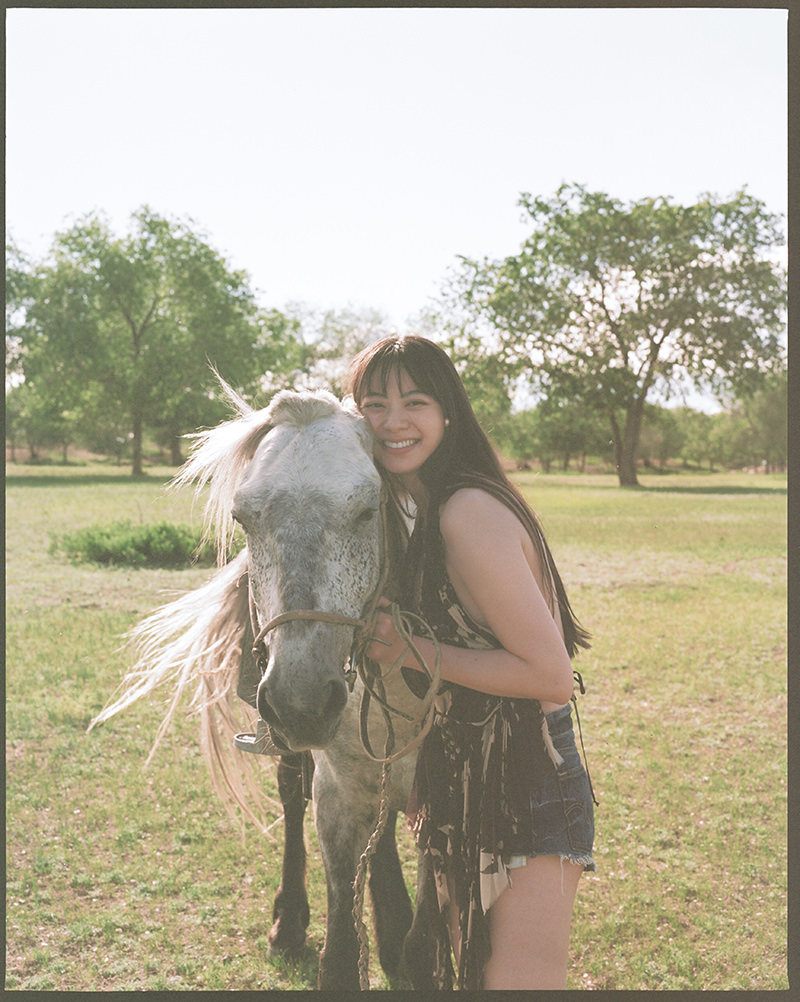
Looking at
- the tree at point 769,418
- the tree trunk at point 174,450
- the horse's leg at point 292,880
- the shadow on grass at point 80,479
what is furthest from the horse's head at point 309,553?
the tree trunk at point 174,450

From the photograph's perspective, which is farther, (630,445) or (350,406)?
(630,445)

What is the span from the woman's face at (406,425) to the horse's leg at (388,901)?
1.75 metres

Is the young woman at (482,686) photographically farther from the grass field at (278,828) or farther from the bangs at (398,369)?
the grass field at (278,828)

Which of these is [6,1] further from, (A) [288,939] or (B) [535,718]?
(A) [288,939]

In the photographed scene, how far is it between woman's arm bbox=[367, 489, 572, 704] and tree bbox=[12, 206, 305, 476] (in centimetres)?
3848

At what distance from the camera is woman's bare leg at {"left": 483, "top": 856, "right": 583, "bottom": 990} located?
5.85 ft

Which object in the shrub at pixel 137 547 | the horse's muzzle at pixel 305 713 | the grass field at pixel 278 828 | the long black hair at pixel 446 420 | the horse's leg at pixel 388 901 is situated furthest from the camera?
the shrub at pixel 137 547

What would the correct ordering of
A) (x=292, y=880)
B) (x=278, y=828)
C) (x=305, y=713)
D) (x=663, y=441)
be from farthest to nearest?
1. (x=663, y=441)
2. (x=278, y=828)
3. (x=292, y=880)
4. (x=305, y=713)

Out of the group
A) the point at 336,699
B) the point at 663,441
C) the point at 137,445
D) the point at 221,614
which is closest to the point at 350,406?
the point at 336,699

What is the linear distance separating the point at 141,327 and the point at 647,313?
1051 inches

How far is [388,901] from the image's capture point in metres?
3.11

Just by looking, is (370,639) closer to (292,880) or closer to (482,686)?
(482,686)

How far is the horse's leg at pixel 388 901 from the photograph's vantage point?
3072mm

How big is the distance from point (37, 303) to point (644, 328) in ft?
103
